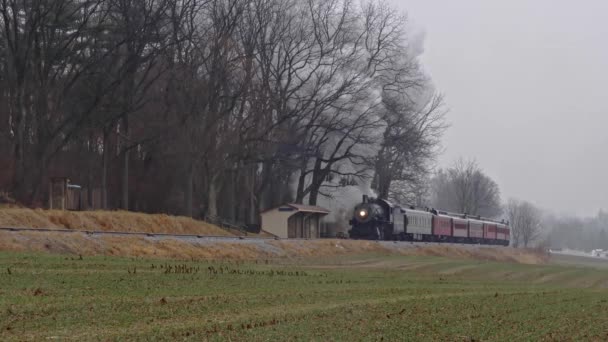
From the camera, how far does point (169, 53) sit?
59250 millimetres

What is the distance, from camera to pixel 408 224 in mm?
71750

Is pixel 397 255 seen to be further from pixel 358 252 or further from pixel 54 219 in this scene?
pixel 54 219

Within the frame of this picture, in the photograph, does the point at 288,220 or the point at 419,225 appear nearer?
the point at 288,220

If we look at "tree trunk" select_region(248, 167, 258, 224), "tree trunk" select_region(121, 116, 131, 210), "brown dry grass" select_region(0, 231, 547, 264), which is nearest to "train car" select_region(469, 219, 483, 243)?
"tree trunk" select_region(248, 167, 258, 224)

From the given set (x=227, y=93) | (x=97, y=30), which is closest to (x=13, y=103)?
(x=97, y=30)

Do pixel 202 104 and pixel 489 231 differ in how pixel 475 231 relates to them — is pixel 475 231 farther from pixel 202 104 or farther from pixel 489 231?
pixel 202 104

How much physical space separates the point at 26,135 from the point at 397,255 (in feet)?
76.9

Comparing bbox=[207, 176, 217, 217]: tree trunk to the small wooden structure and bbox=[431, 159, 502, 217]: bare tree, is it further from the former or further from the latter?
bbox=[431, 159, 502, 217]: bare tree

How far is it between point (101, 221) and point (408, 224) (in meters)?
31.0

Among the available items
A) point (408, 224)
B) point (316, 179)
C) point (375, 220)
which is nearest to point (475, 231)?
point (408, 224)

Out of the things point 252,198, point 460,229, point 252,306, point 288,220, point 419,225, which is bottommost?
point 252,306

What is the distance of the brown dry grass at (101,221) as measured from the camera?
1577 inches

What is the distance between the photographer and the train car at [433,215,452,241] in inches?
3056

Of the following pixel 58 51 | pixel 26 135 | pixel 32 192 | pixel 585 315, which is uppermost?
pixel 58 51
